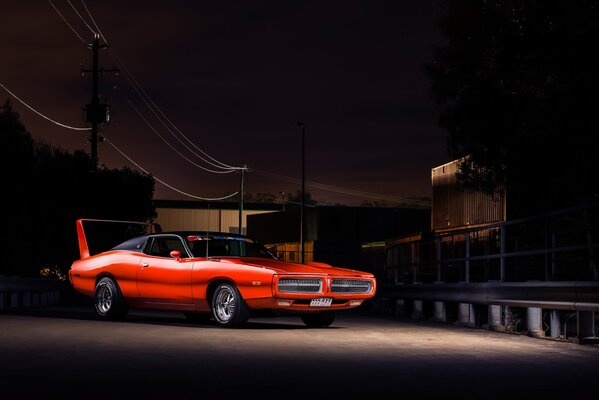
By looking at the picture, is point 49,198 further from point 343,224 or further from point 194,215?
point 194,215

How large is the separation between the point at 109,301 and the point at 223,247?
7.44 ft

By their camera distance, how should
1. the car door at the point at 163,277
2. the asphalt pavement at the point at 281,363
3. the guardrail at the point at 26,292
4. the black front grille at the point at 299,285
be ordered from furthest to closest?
the guardrail at the point at 26,292 → the car door at the point at 163,277 → the black front grille at the point at 299,285 → the asphalt pavement at the point at 281,363

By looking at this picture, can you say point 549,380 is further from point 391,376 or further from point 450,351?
point 450,351

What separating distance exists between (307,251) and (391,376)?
66524mm

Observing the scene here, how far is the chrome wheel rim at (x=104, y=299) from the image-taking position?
16.3 metres

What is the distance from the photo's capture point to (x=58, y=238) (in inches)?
1702

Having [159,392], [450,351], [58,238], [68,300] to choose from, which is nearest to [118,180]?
[58,238]

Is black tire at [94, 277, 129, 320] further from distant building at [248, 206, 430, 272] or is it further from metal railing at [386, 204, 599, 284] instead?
distant building at [248, 206, 430, 272]

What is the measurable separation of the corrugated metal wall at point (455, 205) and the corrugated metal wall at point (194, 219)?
175 ft

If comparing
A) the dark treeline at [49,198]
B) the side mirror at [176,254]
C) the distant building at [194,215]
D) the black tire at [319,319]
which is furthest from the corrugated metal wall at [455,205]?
the distant building at [194,215]

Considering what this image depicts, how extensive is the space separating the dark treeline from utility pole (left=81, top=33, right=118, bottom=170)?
1.05 meters

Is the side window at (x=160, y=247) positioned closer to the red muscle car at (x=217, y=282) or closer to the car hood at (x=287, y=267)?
the red muscle car at (x=217, y=282)

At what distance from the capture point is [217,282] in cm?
1470

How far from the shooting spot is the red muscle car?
14164mm
